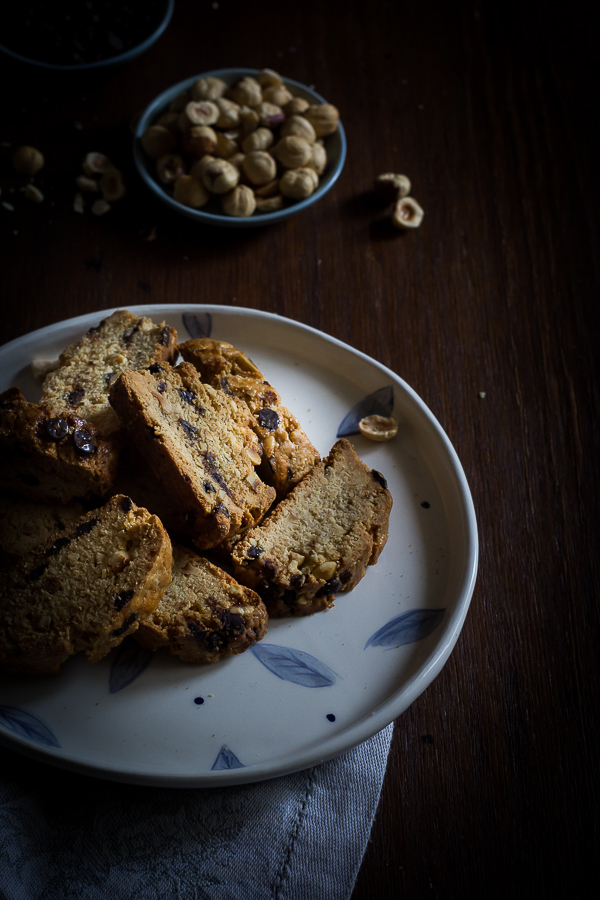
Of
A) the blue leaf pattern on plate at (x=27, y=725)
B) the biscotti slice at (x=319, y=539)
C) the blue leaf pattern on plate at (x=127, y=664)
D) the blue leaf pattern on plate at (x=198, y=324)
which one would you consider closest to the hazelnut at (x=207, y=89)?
the blue leaf pattern on plate at (x=198, y=324)

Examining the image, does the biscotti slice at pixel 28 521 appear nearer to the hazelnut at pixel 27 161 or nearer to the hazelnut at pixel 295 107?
the hazelnut at pixel 27 161

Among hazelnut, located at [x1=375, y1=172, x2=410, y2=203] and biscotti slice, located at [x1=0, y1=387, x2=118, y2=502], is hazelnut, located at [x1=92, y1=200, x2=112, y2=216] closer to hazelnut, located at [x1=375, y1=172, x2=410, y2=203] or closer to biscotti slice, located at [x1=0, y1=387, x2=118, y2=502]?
hazelnut, located at [x1=375, y1=172, x2=410, y2=203]

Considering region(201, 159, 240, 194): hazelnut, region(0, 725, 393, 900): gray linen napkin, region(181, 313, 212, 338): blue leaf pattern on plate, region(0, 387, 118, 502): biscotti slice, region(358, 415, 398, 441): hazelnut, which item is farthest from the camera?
region(201, 159, 240, 194): hazelnut

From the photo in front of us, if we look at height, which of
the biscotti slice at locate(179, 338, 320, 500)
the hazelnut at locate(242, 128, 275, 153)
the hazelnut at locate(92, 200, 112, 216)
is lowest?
the biscotti slice at locate(179, 338, 320, 500)

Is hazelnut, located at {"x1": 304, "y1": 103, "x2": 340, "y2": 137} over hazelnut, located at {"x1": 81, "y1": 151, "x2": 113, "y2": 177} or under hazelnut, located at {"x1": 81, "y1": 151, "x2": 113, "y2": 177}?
over

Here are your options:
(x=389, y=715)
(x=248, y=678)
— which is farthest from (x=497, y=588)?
(x=248, y=678)

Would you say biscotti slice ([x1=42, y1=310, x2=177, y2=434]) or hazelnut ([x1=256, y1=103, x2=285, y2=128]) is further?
hazelnut ([x1=256, y1=103, x2=285, y2=128])

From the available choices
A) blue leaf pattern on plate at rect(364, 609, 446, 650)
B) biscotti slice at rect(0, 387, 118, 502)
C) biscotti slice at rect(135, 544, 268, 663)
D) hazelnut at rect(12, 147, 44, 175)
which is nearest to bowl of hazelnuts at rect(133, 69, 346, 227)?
hazelnut at rect(12, 147, 44, 175)

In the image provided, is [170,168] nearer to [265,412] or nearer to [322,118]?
[322,118]
